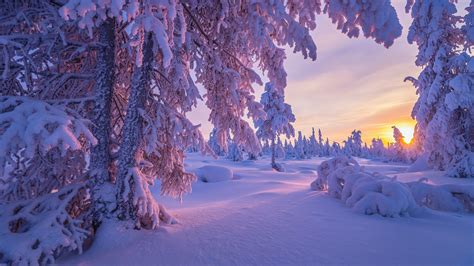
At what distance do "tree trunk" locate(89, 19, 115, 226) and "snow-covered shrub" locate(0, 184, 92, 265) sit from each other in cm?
24

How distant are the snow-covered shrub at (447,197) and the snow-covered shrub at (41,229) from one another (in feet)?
22.9

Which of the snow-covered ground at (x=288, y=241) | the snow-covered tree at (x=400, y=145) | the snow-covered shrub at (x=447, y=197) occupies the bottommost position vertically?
the snow-covered ground at (x=288, y=241)

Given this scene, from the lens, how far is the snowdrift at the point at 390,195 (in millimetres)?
5086

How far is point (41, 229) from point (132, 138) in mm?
1595

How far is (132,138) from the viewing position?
4145mm

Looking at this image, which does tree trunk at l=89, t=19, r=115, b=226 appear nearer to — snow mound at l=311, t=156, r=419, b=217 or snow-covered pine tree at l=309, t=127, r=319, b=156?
snow mound at l=311, t=156, r=419, b=217

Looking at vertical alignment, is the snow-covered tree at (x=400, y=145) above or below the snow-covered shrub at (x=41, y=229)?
above

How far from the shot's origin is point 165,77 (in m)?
4.50

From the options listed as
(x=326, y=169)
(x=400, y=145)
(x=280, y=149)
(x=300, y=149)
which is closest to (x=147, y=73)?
(x=326, y=169)

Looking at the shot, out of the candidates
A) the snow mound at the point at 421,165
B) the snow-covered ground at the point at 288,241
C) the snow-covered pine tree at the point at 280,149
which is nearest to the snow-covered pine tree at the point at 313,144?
the snow-covered pine tree at the point at 280,149

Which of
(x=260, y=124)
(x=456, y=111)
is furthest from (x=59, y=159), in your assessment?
(x=260, y=124)

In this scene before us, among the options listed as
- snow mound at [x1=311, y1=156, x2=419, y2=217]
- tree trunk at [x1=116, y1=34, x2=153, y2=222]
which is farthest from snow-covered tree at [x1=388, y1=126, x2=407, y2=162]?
tree trunk at [x1=116, y1=34, x2=153, y2=222]

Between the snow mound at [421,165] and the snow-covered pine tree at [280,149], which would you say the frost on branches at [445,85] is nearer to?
the snow mound at [421,165]

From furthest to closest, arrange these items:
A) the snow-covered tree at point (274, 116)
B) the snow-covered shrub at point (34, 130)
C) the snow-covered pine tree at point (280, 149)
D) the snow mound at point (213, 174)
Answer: the snow-covered tree at point (274, 116), the snow-covered pine tree at point (280, 149), the snow mound at point (213, 174), the snow-covered shrub at point (34, 130)
